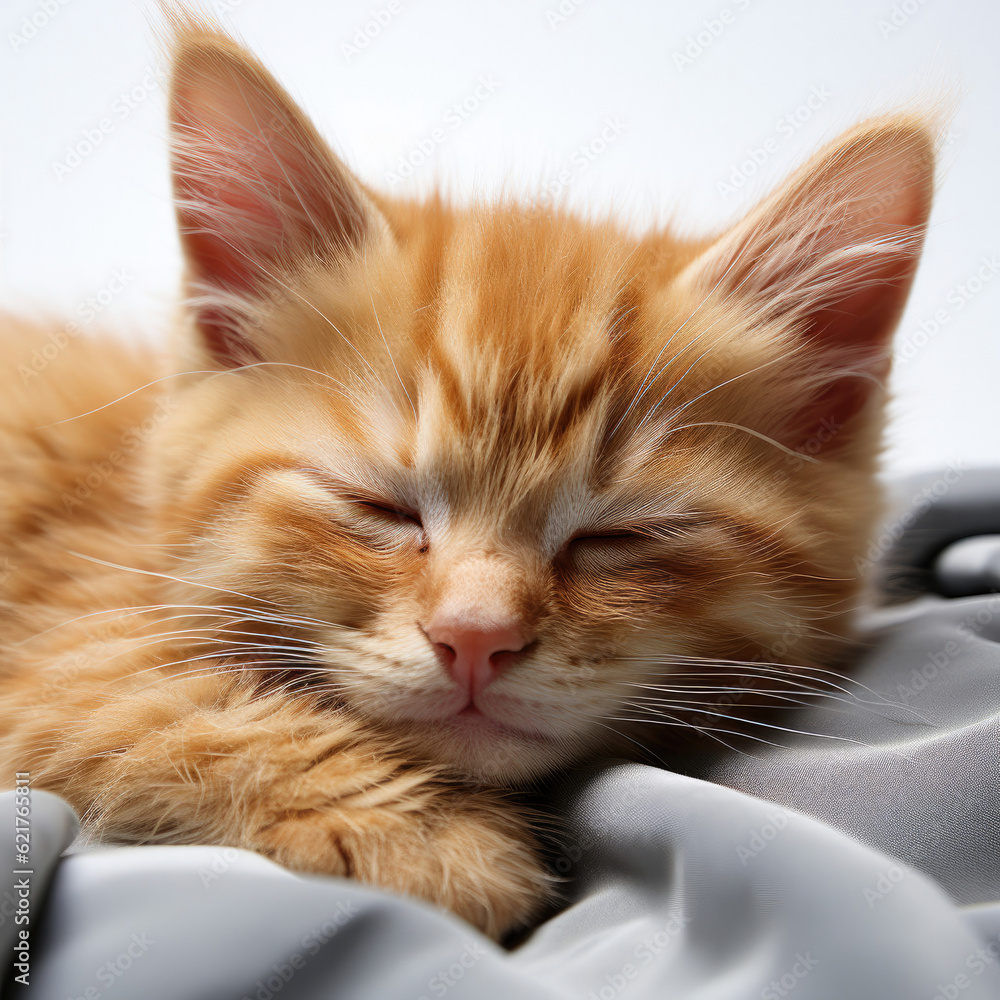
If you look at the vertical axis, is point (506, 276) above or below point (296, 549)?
above

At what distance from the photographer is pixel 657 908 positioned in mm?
667

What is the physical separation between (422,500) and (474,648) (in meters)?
0.20

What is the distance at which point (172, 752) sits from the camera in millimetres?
790

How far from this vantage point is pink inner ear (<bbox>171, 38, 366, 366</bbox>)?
39.5 inches

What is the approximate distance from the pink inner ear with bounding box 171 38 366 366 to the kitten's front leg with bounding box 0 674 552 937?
1.66 feet

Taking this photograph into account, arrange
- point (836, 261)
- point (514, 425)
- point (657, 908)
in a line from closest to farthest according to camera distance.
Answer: point (657, 908)
point (514, 425)
point (836, 261)

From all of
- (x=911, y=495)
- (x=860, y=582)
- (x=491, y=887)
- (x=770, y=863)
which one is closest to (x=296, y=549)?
(x=491, y=887)

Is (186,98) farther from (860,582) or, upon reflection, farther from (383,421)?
(860,582)

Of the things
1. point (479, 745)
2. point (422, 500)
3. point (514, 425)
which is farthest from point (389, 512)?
point (479, 745)

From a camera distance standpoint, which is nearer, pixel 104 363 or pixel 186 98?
pixel 186 98

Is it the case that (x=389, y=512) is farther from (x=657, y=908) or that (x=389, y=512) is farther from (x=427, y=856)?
(x=657, y=908)

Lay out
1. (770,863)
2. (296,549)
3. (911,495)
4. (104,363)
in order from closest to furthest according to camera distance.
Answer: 1. (770,863)
2. (296,549)
3. (104,363)
4. (911,495)

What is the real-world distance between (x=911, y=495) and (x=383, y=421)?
1.09 metres

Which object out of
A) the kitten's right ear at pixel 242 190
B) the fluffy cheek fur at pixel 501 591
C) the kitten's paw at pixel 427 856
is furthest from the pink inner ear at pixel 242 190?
the kitten's paw at pixel 427 856
